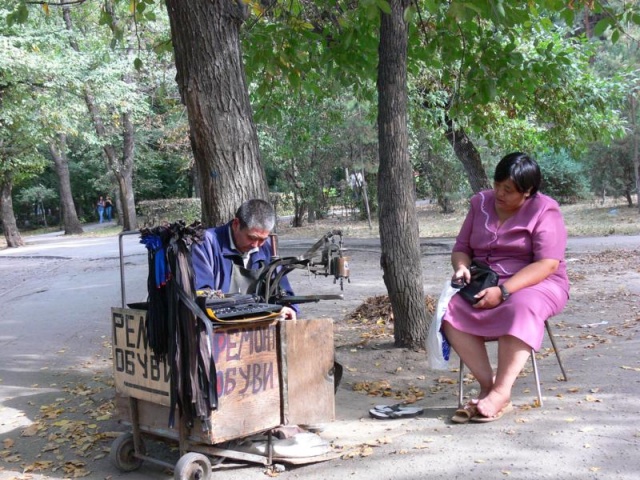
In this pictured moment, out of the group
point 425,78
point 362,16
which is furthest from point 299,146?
point 362,16

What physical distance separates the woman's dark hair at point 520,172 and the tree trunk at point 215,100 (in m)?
1.88

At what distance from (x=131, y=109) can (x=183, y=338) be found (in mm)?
20739

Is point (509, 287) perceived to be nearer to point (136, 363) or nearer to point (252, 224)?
point (252, 224)

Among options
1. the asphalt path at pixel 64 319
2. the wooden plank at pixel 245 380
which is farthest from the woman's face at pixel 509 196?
the wooden plank at pixel 245 380

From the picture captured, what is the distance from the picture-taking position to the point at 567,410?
4.11m

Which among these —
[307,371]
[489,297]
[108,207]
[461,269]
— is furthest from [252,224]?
[108,207]

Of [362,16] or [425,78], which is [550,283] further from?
[425,78]

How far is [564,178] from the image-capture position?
91.1ft

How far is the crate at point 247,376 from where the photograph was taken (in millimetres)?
3508

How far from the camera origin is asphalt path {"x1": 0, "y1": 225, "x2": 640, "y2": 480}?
5.12 meters

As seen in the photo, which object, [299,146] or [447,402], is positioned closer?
[447,402]

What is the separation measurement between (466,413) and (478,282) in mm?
798

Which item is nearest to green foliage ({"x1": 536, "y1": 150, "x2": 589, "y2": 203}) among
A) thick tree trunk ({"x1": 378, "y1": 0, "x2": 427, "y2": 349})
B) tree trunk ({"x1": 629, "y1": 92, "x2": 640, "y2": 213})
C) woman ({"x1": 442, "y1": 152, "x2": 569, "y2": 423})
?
tree trunk ({"x1": 629, "y1": 92, "x2": 640, "y2": 213})

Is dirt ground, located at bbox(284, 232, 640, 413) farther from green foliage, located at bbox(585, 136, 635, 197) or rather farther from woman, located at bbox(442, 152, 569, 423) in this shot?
green foliage, located at bbox(585, 136, 635, 197)
